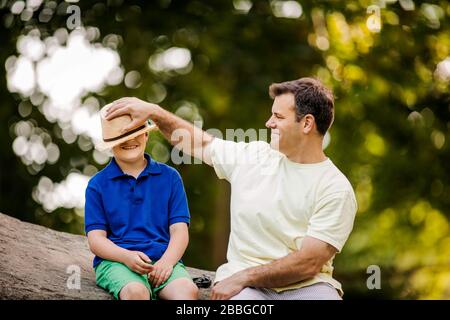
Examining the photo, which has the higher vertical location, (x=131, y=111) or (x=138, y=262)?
(x=131, y=111)

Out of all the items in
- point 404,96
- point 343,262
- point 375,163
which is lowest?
point 343,262

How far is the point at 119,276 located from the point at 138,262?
126 millimetres

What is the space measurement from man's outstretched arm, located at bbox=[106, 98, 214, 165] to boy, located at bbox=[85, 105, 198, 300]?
0.13ft

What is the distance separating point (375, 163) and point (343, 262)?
252cm

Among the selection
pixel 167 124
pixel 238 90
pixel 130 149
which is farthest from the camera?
pixel 238 90

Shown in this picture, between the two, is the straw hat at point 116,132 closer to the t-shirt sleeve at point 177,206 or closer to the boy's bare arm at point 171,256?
the t-shirt sleeve at point 177,206

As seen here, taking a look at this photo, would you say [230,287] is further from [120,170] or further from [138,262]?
[120,170]

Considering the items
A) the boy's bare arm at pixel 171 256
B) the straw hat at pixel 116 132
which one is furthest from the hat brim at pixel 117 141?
the boy's bare arm at pixel 171 256

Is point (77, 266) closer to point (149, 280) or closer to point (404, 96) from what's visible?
point (149, 280)

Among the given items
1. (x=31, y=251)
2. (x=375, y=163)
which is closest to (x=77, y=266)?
(x=31, y=251)

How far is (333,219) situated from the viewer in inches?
147

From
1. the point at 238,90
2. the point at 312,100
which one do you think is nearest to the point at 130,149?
the point at 312,100
